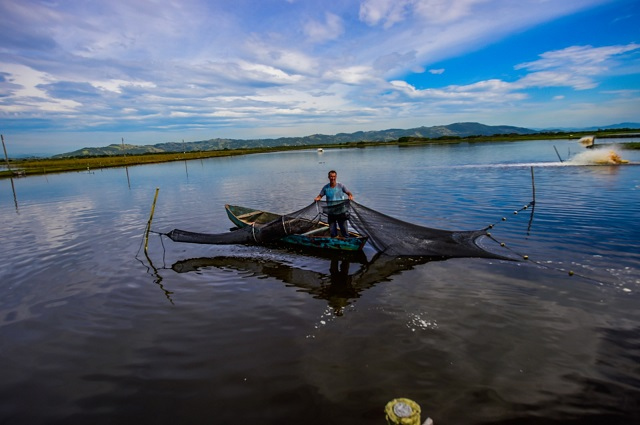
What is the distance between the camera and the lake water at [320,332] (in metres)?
5.23

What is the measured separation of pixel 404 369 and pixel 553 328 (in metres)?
3.66

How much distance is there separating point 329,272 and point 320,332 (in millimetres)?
3859

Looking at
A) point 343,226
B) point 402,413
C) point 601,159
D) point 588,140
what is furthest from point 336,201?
point 588,140

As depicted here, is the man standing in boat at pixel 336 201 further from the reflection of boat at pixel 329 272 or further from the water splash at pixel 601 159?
the water splash at pixel 601 159

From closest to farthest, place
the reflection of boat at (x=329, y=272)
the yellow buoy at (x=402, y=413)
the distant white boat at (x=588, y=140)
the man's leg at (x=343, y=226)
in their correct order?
the yellow buoy at (x=402, y=413) < the reflection of boat at (x=329, y=272) < the man's leg at (x=343, y=226) < the distant white boat at (x=588, y=140)

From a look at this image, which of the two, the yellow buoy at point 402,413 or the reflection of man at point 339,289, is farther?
the reflection of man at point 339,289

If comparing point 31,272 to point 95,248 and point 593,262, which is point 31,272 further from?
point 593,262

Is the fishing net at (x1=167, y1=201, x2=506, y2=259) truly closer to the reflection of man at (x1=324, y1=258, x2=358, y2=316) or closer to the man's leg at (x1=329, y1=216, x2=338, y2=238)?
the man's leg at (x1=329, y1=216, x2=338, y2=238)

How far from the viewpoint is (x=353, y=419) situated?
4.89m

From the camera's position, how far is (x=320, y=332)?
24.0 feet

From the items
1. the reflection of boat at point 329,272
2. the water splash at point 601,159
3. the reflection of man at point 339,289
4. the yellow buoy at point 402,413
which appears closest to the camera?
the yellow buoy at point 402,413

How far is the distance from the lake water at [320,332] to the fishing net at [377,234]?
530 mm

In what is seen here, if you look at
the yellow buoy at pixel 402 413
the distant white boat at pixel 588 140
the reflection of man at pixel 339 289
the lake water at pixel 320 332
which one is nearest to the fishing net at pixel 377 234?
the lake water at pixel 320 332

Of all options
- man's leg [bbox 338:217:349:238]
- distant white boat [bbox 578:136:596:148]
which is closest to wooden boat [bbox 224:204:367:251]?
man's leg [bbox 338:217:349:238]
